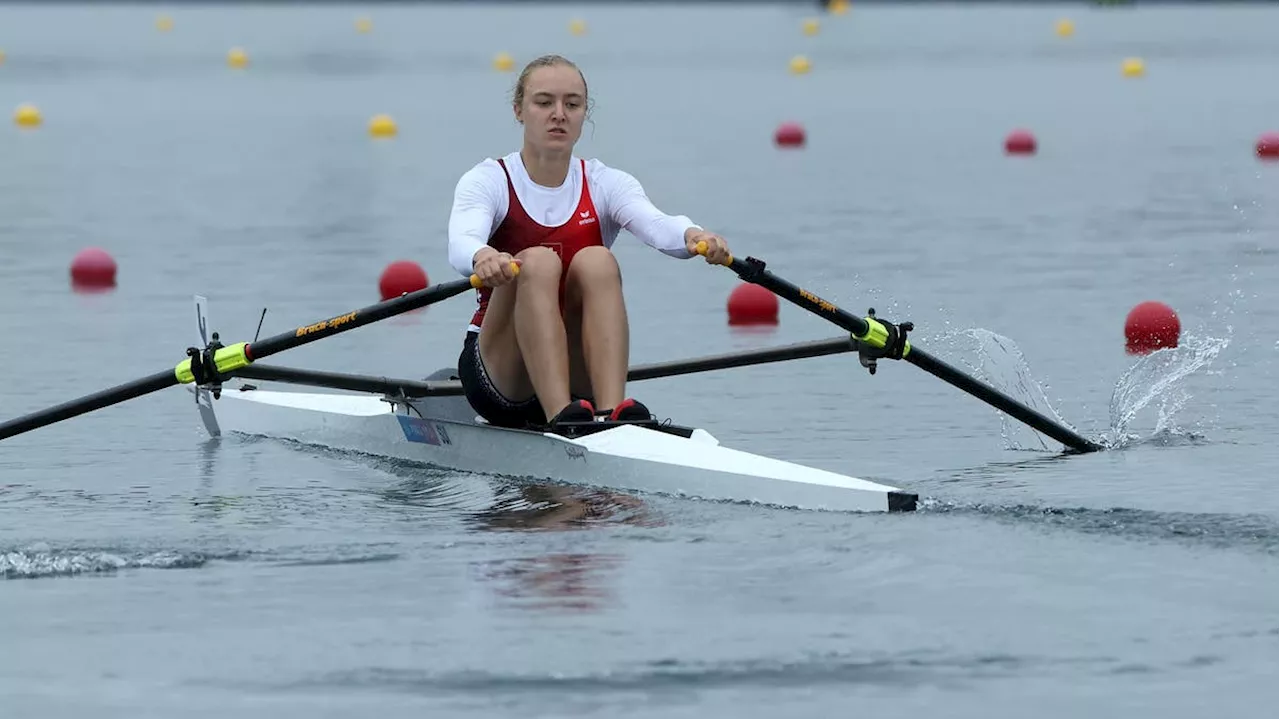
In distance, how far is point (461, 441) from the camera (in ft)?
26.4

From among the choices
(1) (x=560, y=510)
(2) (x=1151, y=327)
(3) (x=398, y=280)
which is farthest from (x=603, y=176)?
(3) (x=398, y=280)

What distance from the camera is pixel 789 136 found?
23188 mm

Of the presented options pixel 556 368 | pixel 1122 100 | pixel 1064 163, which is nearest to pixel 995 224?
pixel 1064 163

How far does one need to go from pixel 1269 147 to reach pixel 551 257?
1360 centimetres

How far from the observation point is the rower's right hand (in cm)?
731

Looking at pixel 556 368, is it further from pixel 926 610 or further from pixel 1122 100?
pixel 1122 100

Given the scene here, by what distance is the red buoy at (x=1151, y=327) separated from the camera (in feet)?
34.7

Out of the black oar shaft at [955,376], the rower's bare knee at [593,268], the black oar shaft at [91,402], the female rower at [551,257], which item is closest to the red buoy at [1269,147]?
the black oar shaft at [955,376]

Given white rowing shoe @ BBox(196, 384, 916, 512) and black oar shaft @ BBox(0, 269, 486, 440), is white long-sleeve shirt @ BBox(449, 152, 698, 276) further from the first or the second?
white rowing shoe @ BBox(196, 384, 916, 512)

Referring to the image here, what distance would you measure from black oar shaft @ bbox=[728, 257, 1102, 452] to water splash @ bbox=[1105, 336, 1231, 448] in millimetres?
181

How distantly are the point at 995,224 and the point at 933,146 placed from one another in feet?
23.2

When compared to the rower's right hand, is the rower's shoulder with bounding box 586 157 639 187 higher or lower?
higher

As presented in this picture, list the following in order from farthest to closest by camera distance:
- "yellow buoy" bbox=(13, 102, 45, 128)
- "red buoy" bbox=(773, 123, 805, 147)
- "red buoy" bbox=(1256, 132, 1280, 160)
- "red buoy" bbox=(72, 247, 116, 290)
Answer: "yellow buoy" bbox=(13, 102, 45, 128)
"red buoy" bbox=(773, 123, 805, 147)
"red buoy" bbox=(1256, 132, 1280, 160)
"red buoy" bbox=(72, 247, 116, 290)

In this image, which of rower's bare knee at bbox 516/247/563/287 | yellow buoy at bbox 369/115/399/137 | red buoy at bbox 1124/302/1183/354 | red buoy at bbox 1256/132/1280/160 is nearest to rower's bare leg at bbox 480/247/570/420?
rower's bare knee at bbox 516/247/563/287
